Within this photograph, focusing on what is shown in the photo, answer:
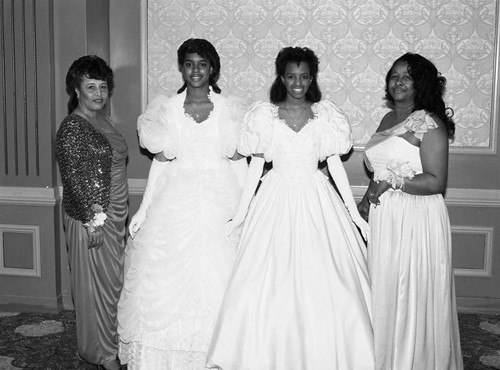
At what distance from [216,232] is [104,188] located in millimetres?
661

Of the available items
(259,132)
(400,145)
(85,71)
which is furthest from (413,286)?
(85,71)

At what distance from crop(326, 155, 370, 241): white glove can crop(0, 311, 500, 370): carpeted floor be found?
1.07 meters

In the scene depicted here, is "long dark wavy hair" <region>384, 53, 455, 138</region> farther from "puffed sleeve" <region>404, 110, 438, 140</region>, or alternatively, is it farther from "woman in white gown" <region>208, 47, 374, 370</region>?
"woman in white gown" <region>208, 47, 374, 370</region>

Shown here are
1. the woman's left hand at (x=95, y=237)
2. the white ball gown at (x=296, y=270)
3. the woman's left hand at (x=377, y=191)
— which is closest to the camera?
the white ball gown at (x=296, y=270)

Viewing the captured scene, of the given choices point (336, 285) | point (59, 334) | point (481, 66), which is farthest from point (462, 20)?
point (59, 334)

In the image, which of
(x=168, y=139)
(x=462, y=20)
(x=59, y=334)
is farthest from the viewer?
(x=462, y=20)

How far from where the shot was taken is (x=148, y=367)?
296 centimetres

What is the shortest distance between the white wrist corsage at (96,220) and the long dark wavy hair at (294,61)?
1098mm

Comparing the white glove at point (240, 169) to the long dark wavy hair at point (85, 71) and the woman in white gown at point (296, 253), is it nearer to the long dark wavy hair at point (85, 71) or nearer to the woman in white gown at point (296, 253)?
the woman in white gown at point (296, 253)

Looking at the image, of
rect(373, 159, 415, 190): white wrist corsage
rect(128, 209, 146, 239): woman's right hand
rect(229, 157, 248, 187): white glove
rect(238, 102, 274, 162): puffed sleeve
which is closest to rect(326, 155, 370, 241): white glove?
rect(373, 159, 415, 190): white wrist corsage

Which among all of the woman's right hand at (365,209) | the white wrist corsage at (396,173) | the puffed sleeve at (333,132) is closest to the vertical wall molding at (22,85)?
the puffed sleeve at (333,132)

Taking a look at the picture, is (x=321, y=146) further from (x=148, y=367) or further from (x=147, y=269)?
(x=148, y=367)

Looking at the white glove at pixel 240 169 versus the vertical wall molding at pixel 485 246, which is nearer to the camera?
the white glove at pixel 240 169

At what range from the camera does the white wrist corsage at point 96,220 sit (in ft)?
10.2
